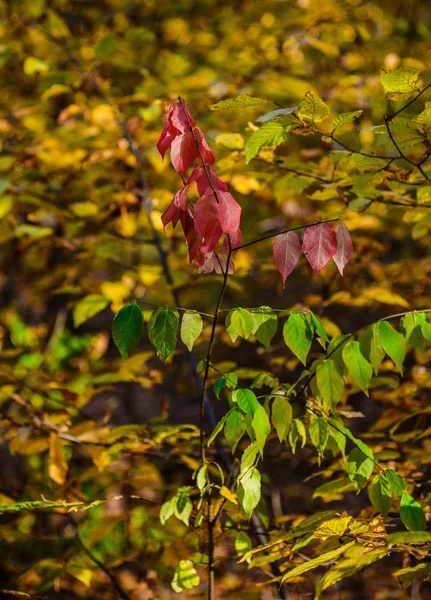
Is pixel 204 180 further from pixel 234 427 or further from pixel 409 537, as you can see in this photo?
pixel 409 537

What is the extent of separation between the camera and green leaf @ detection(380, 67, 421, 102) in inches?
37.1

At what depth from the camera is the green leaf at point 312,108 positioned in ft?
3.26

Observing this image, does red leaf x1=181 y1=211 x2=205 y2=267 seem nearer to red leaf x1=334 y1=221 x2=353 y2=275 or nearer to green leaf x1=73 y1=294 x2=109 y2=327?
red leaf x1=334 y1=221 x2=353 y2=275

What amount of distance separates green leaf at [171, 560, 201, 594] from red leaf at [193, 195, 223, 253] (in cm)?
89

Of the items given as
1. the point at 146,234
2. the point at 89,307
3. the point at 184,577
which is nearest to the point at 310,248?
the point at 184,577

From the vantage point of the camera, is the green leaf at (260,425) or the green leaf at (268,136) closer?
the green leaf at (260,425)

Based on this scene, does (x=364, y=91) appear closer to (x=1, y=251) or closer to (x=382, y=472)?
(x=382, y=472)

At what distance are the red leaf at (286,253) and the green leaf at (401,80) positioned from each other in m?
0.32

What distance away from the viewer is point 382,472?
1.07 meters

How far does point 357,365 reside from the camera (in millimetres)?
1007

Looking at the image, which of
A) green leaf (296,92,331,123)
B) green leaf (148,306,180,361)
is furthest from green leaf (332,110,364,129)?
green leaf (148,306,180,361)

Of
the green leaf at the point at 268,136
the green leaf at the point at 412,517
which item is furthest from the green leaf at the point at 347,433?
the green leaf at the point at 268,136

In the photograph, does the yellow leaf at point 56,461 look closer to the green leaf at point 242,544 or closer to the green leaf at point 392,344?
the green leaf at point 242,544

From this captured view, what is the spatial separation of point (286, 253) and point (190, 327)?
223 millimetres
